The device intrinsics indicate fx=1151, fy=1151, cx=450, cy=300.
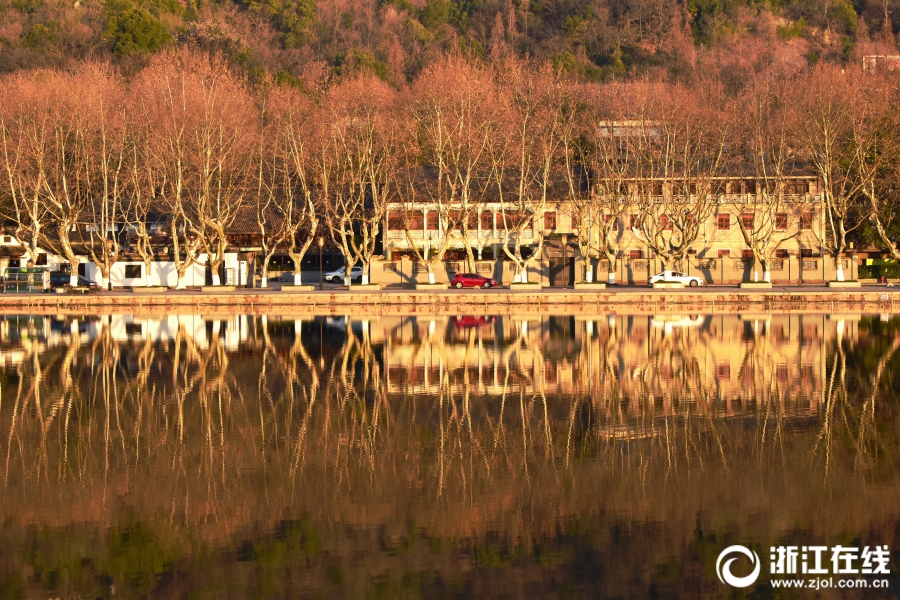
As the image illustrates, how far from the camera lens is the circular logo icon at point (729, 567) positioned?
1418 cm

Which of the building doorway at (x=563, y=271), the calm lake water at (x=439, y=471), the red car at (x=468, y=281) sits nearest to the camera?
the calm lake water at (x=439, y=471)

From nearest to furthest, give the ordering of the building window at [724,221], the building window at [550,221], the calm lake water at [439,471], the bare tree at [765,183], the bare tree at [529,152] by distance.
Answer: the calm lake water at [439,471], the bare tree at [529,152], the bare tree at [765,183], the building window at [724,221], the building window at [550,221]

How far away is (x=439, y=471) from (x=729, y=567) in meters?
6.21

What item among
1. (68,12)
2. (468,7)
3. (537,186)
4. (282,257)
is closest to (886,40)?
(468,7)

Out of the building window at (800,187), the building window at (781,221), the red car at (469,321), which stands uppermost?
the building window at (800,187)

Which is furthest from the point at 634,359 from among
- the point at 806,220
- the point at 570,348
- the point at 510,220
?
the point at 806,220

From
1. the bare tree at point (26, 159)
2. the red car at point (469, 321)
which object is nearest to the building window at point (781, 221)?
the red car at point (469, 321)

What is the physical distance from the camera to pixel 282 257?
87.0m

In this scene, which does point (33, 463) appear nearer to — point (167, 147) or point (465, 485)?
point (465, 485)

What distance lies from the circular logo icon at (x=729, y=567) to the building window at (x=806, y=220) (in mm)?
67076

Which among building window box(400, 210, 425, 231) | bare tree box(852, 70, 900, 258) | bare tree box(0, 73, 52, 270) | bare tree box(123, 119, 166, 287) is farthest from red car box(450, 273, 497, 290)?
bare tree box(0, 73, 52, 270)

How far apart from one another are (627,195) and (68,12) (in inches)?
3467

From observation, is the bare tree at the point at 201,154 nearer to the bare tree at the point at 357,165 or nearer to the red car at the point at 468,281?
the bare tree at the point at 357,165

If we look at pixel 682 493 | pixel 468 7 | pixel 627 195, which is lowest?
pixel 682 493
